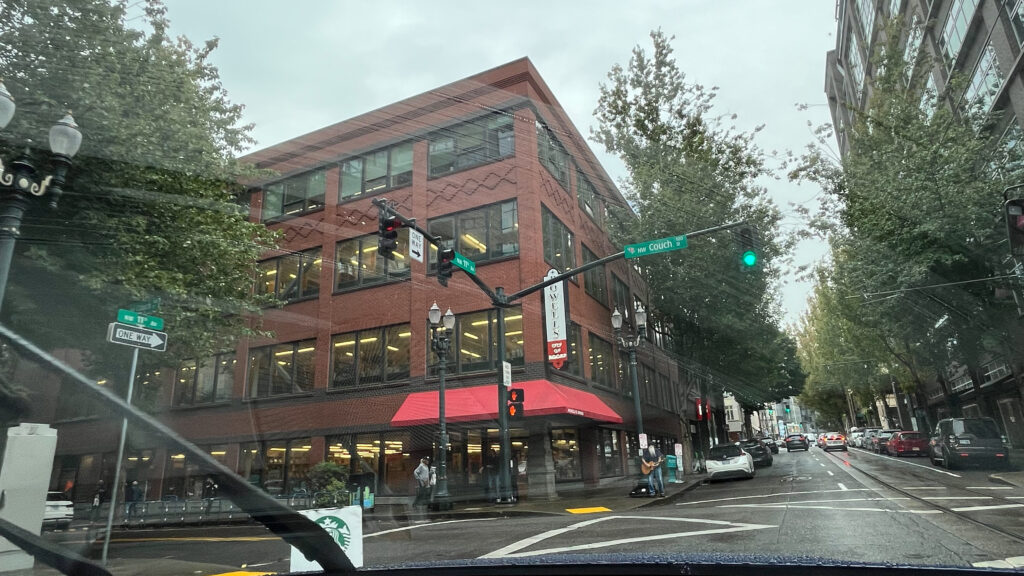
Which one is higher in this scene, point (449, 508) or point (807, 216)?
point (807, 216)

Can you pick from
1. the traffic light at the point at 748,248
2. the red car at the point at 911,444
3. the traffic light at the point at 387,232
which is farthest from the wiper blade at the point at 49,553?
the red car at the point at 911,444

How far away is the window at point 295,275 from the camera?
58.2ft

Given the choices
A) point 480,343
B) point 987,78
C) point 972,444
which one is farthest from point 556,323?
point 987,78

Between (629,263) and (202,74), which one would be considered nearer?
(202,74)

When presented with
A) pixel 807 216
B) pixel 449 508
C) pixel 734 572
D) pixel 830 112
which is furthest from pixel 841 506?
pixel 830 112

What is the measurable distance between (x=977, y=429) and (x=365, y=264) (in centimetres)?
2221

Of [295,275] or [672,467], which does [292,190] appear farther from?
[672,467]

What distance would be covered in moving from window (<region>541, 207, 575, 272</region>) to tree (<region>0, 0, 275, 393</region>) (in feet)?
46.6

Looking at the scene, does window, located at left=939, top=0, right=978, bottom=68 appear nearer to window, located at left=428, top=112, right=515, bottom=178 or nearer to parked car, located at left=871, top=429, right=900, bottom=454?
window, located at left=428, top=112, right=515, bottom=178

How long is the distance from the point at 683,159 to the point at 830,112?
3887cm

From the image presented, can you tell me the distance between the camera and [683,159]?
906 inches

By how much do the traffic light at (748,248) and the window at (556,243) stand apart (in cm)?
861

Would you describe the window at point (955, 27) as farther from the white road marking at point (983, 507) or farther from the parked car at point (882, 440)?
the parked car at point (882, 440)

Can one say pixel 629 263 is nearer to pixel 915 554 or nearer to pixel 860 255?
pixel 860 255
